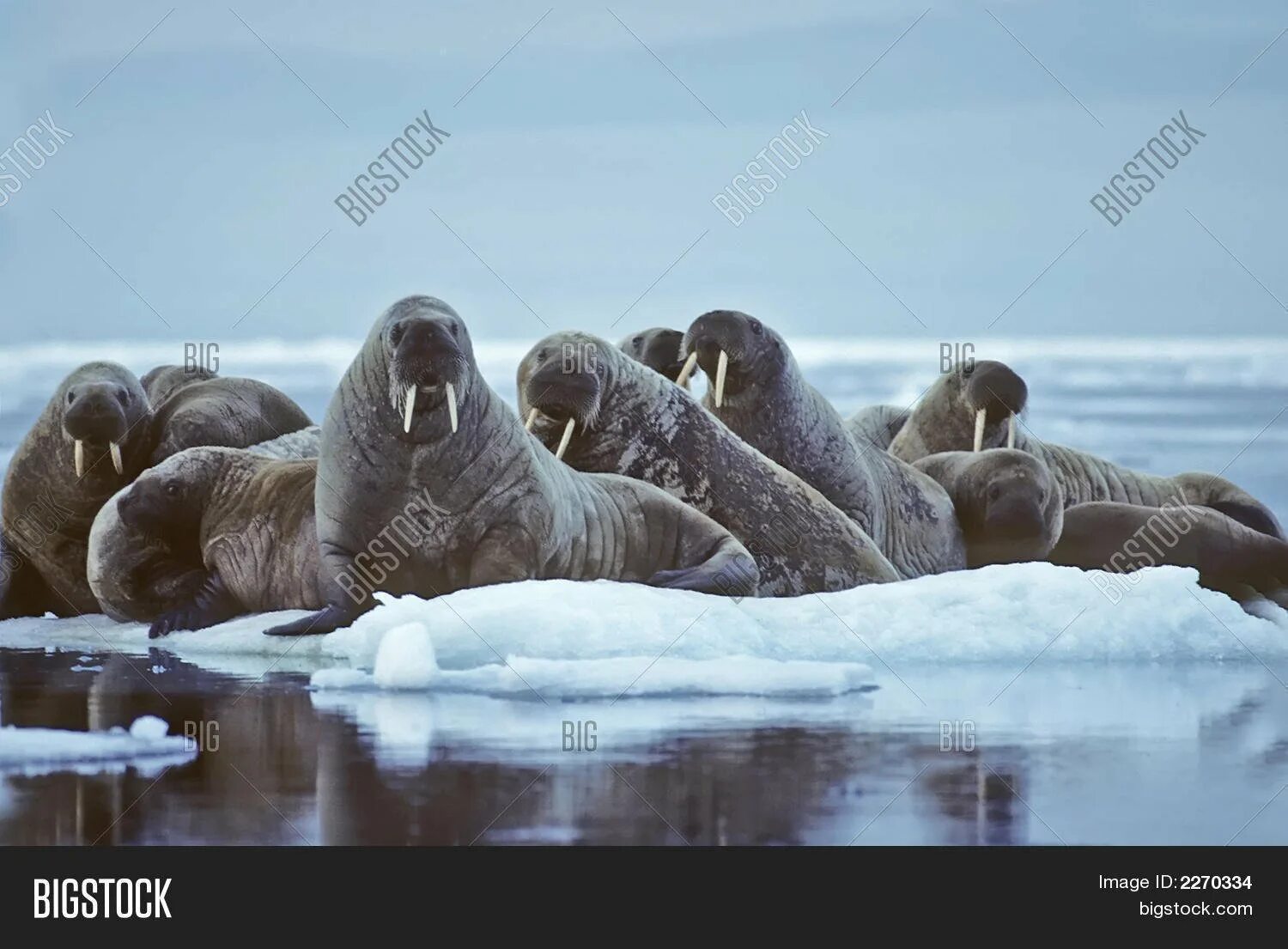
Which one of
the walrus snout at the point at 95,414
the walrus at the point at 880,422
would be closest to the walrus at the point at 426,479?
the walrus snout at the point at 95,414

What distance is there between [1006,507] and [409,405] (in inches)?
150

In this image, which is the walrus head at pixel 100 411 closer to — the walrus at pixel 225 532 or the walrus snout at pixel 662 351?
the walrus at pixel 225 532

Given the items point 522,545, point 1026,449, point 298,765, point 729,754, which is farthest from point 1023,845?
point 1026,449

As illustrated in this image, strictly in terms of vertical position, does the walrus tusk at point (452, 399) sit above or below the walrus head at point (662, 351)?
below

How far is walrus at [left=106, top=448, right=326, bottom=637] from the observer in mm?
9461

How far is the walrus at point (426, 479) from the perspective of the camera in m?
8.80

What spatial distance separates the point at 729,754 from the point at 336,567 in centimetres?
302

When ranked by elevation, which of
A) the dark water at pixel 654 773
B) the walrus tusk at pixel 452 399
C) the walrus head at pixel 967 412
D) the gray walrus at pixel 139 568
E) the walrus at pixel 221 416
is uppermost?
the walrus head at pixel 967 412

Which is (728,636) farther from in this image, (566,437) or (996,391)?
(996,391)

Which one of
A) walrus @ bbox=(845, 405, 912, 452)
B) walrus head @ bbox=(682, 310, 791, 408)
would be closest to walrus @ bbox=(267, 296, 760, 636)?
walrus head @ bbox=(682, 310, 791, 408)

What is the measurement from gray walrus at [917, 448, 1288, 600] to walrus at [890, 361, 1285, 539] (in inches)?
36.4

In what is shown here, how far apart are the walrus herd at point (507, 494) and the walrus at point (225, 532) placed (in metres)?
0.01

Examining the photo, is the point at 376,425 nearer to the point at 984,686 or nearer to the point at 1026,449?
the point at 984,686

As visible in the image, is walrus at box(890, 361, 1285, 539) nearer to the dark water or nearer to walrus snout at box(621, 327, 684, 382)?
walrus snout at box(621, 327, 684, 382)
